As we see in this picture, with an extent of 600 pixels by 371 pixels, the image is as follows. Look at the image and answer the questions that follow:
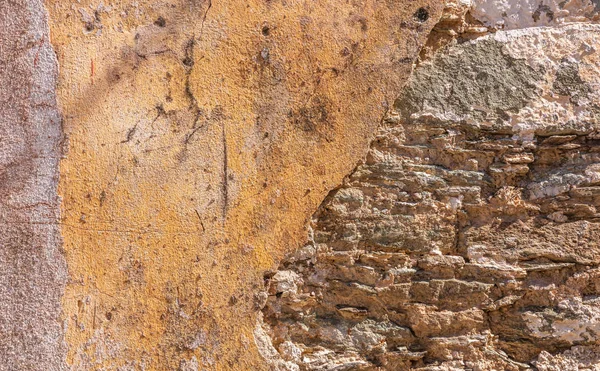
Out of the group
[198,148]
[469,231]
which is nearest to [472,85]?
[469,231]

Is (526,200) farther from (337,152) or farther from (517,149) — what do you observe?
(337,152)

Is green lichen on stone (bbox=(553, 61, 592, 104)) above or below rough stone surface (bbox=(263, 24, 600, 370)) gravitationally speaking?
above

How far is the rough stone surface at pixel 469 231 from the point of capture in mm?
2072

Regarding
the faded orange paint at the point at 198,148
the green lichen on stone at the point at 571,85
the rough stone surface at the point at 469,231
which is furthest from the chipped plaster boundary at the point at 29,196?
the green lichen on stone at the point at 571,85

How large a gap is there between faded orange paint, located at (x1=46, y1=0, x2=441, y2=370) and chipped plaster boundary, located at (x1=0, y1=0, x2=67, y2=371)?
0.04 metres

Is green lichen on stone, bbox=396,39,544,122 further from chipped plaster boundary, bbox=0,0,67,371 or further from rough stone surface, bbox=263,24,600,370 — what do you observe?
chipped plaster boundary, bbox=0,0,67,371

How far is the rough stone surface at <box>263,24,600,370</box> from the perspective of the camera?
2072 millimetres

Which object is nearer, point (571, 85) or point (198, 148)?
point (198, 148)

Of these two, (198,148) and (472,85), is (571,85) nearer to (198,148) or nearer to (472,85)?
(472,85)

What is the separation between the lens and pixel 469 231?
2139mm

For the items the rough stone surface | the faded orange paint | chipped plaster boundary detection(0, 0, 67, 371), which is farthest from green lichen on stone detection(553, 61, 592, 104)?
chipped plaster boundary detection(0, 0, 67, 371)

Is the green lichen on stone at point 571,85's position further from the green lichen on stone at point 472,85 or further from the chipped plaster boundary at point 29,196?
the chipped plaster boundary at point 29,196

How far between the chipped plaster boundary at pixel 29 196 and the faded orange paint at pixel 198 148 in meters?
0.04

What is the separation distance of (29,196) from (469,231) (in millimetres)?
1353
